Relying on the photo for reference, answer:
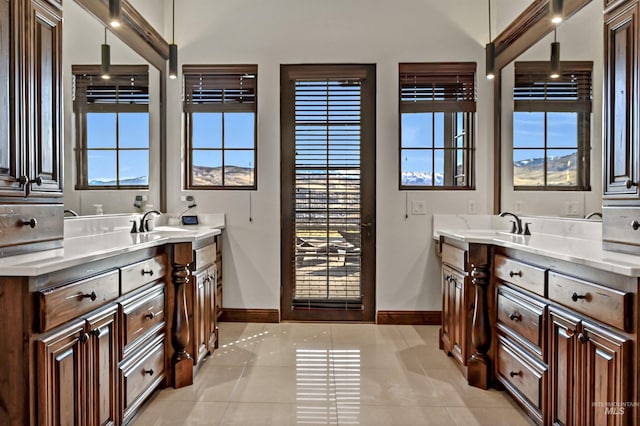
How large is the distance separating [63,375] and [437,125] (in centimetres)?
341

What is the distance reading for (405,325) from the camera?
3.79m

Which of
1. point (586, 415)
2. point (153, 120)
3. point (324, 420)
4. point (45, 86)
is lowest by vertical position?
point (324, 420)

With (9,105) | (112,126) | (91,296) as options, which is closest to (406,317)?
(91,296)

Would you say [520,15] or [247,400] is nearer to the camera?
[247,400]

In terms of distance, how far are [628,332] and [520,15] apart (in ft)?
9.01

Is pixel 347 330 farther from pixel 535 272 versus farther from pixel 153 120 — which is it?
pixel 153 120

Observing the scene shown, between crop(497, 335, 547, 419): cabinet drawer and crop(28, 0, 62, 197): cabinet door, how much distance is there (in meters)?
2.51

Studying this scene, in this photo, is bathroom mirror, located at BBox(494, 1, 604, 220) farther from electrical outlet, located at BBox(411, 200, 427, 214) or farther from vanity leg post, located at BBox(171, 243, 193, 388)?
vanity leg post, located at BBox(171, 243, 193, 388)

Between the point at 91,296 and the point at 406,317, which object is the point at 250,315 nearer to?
the point at 406,317

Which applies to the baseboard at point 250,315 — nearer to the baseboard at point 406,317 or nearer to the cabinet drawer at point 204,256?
the cabinet drawer at point 204,256

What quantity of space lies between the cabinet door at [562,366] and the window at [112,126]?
2749 mm

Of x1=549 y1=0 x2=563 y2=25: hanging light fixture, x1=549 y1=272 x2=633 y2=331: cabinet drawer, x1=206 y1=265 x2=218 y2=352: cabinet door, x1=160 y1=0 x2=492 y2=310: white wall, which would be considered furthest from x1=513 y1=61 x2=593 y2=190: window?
x1=206 y1=265 x2=218 y2=352: cabinet door

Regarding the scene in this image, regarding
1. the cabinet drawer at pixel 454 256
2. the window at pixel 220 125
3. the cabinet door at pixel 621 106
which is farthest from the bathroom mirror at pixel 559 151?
the window at pixel 220 125

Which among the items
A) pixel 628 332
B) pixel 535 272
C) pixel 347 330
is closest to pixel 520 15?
pixel 535 272
